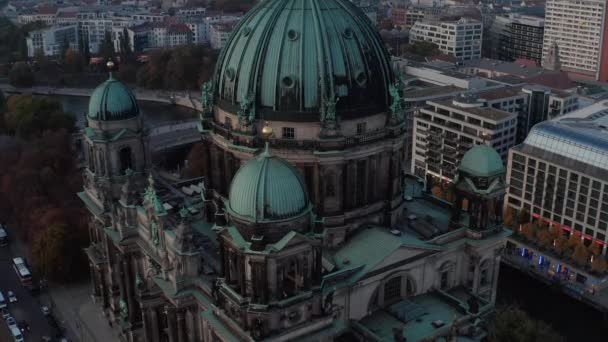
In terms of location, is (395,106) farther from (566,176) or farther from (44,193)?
(44,193)

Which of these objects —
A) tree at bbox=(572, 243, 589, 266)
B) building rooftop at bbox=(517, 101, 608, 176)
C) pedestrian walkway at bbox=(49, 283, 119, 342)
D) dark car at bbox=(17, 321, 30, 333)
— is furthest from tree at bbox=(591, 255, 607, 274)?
dark car at bbox=(17, 321, 30, 333)

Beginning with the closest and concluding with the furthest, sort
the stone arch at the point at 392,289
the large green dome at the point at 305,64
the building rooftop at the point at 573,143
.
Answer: the large green dome at the point at 305,64 → the stone arch at the point at 392,289 → the building rooftop at the point at 573,143

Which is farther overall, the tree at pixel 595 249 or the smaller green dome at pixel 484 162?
the tree at pixel 595 249

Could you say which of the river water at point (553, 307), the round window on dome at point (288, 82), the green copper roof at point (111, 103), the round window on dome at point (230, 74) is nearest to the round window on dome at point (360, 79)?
the round window on dome at point (288, 82)

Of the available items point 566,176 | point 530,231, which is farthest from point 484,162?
point 530,231

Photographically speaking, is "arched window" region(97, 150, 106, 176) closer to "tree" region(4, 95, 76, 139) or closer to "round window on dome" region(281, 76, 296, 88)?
"round window on dome" region(281, 76, 296, 88)

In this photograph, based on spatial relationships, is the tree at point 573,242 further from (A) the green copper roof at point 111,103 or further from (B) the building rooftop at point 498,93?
(A) the green copper roof at point 111,103
